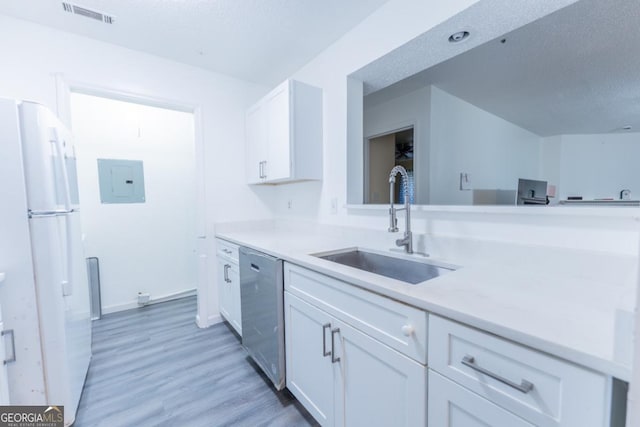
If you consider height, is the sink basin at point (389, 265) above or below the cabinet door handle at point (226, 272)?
above

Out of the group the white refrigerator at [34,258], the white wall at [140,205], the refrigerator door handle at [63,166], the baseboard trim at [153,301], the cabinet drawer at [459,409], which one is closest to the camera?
the cabinet drawer at [459,409]

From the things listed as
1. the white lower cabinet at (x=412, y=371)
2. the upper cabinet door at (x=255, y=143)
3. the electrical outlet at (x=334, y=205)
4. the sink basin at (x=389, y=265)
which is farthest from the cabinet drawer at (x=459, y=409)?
the upper cabinet door at (x=255, y=143)

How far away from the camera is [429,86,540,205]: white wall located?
2.79 meters

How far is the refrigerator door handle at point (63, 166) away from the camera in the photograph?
1294mm

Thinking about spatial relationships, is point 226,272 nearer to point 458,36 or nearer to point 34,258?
point 34,258

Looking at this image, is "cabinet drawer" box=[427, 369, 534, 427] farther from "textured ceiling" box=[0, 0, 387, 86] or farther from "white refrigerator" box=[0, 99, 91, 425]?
"textured ceiling" box=[0, 0, 387, 86]

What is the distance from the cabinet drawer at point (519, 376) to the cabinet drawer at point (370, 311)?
0.05 m

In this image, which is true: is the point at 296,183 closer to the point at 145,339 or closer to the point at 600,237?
the point at 145,339

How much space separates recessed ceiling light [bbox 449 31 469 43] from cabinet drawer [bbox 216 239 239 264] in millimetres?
1919

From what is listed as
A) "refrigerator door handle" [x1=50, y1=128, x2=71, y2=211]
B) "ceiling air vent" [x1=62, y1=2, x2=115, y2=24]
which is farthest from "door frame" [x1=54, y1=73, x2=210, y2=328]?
"refrigerator door handle" [x1=50, y1=128, x2=71, y2=211]

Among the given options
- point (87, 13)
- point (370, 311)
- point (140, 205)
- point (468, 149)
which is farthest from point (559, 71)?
point (140, 205)

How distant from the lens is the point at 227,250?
2.26 m

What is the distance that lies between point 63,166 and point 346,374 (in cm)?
175

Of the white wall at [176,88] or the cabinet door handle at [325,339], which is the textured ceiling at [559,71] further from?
the cabinet door handle at [325,339]
